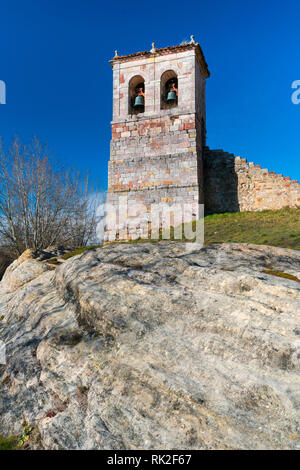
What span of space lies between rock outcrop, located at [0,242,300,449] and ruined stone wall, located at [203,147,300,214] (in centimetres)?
1010

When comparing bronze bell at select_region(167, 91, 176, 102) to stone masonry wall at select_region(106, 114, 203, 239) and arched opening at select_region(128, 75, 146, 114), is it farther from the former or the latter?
arched opening at select_region(128, 75, 146, 114)

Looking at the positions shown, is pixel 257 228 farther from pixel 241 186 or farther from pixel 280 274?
pixel 280 274

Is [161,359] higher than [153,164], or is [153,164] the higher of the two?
[153,164]

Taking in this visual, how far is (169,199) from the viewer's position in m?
14.3

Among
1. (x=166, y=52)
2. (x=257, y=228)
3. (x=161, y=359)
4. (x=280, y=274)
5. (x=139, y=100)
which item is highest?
(x=166, y=52)

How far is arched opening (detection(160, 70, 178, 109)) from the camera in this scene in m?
15.3

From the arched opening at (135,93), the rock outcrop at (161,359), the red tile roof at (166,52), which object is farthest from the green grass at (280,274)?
the red tile roof at (166,52)

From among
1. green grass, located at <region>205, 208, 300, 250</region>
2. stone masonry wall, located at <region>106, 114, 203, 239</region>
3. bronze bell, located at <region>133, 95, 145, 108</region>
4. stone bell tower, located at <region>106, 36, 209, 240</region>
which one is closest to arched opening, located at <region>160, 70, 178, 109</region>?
stone bell tower, located at <region>106, 36, 209, 240</region>

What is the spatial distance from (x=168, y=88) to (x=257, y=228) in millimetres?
8875

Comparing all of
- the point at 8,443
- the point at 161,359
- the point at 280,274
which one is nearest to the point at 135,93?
the point at 280,274

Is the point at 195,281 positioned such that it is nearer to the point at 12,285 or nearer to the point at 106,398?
the point at 106,398

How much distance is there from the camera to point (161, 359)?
3.67m

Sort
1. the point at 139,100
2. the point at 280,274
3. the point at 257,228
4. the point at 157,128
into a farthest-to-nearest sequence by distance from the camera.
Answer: the point at 139,100
the point at 157,128
the point at 257,228
the point at 280,274
